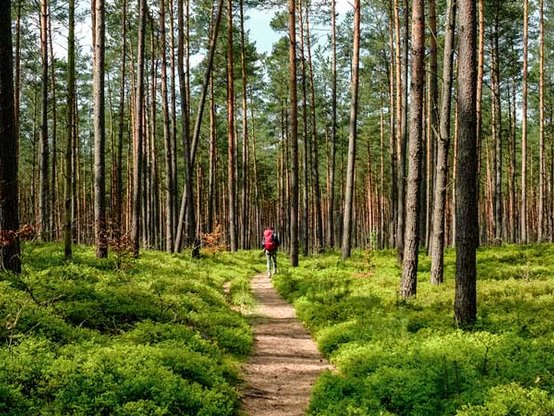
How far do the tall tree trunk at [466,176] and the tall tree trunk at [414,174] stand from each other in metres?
2.63

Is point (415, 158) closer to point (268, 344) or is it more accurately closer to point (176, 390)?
point (268, 344)

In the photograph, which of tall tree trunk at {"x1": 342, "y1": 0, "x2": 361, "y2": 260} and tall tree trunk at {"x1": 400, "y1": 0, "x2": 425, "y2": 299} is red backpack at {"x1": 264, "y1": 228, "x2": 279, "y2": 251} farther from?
tall tree trunk at {"x1": 400, "y1": 0, "x2": 425, "y2": 299}

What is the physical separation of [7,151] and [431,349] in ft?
27.9

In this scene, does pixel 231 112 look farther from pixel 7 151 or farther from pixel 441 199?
pixel 7 151

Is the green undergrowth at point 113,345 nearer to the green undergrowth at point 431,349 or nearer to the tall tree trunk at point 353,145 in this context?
the green undergrowth at point 431,349

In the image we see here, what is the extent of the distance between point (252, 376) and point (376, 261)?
43.6ft

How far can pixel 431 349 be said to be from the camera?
724 cm

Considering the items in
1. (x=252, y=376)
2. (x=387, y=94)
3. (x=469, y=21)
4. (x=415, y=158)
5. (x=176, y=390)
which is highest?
(x=387, y=94)

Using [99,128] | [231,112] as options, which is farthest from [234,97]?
[99,128]

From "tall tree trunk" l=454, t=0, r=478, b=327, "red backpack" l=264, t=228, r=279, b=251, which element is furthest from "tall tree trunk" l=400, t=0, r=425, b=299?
"red backpack" l=264, t=228, r=279, b=251

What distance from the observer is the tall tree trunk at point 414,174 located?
1119cm

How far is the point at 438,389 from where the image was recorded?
591 cm

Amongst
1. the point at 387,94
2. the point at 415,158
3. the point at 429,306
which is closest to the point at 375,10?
the point at 387,94

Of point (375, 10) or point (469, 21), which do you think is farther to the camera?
point (375, 10)
